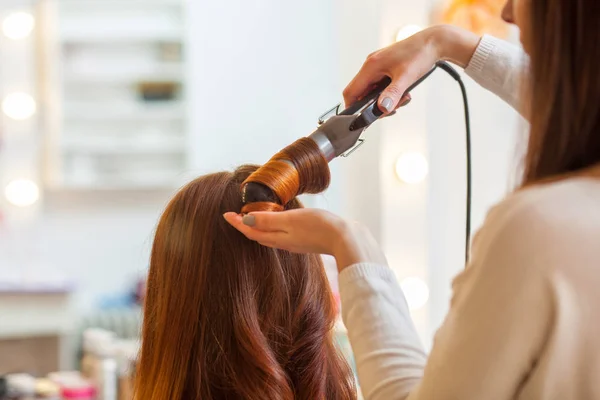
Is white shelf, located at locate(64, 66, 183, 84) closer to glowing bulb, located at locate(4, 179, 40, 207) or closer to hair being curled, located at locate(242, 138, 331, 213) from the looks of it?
glowing bulb, located at locate(4, 179, 40, 207)

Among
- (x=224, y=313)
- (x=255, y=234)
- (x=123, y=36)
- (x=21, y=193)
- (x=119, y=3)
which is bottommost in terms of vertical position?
(x=21, y=193)

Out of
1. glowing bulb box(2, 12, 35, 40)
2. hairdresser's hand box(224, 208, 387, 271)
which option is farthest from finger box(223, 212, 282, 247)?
glowing bulb box(2, 12, 35, 40)

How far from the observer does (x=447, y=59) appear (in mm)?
888

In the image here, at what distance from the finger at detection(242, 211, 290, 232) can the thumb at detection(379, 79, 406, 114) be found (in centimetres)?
18

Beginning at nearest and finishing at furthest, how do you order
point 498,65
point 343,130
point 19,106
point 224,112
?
point 343,130, point 498,65, point 19,106, point 224,112

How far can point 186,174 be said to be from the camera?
2.56m

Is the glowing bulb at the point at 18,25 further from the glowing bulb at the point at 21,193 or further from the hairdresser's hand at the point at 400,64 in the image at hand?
the hairdresser's hand at the point at 400,64

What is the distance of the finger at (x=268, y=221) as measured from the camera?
0.67 m

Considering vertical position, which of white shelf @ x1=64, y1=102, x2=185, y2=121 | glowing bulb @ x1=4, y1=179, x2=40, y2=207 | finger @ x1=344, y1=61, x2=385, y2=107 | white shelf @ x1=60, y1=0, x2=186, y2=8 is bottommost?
glowing bulb @ x1=4, y1=179, x2=40, y2=207

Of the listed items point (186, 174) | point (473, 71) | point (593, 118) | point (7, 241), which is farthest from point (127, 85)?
point (593, 118)

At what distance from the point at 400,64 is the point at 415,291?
999 millimetres

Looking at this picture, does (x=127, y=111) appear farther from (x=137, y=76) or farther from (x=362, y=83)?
(x=362, y=83)

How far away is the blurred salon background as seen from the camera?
1861 millimetres

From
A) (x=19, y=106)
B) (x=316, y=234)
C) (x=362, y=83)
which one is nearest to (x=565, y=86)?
(x=316, y=234)
